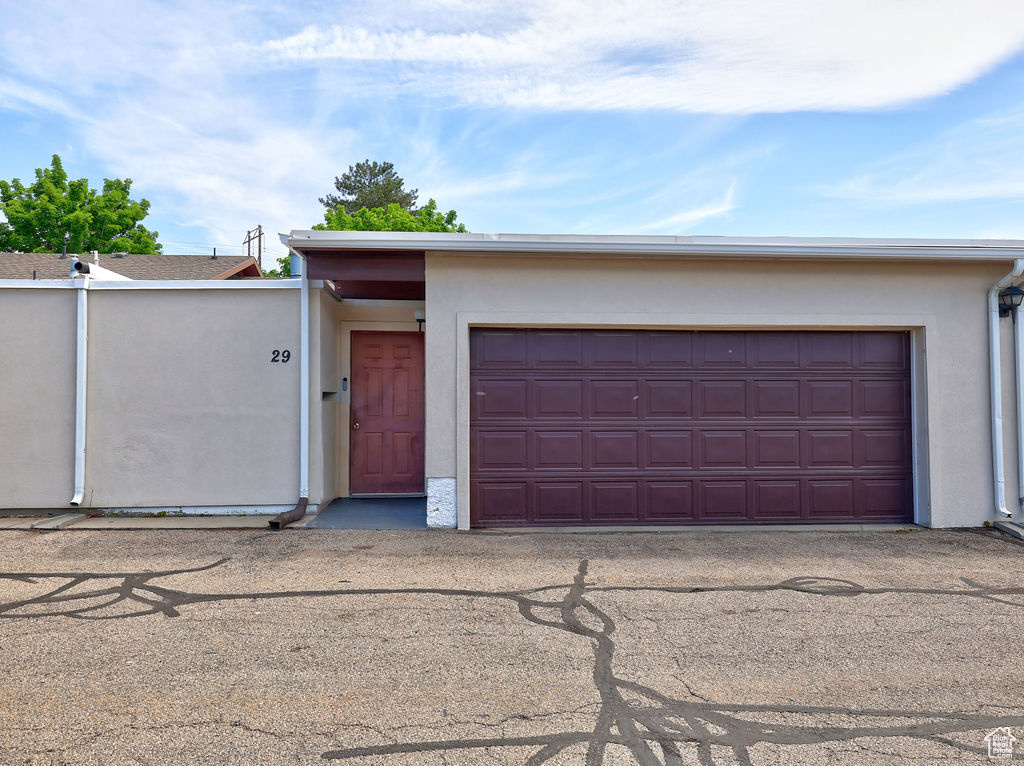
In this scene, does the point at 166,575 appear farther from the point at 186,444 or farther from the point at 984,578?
the point at 984,578

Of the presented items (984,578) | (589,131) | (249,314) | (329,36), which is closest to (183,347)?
(249,314)

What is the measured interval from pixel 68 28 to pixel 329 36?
4363mm

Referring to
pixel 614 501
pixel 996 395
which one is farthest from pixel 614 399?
pixel 996 395

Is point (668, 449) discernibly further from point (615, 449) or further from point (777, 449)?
point (777, 449)

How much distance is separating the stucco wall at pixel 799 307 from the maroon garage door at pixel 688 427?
275 millimetres

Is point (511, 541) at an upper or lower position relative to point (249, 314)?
lower

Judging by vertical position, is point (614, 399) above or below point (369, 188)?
below

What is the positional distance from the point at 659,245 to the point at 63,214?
3078 centimetres

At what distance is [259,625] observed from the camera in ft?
14.5

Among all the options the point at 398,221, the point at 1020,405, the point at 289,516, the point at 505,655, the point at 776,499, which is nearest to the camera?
the point at 505,655

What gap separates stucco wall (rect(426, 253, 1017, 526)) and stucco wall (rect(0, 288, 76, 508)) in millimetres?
4625

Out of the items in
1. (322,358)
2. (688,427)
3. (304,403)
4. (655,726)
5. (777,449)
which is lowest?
(655,726)

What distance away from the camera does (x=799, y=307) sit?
7.95 meters

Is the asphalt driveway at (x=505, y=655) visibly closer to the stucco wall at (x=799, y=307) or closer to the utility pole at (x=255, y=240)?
the stucco wall at (x=799, y=307)
